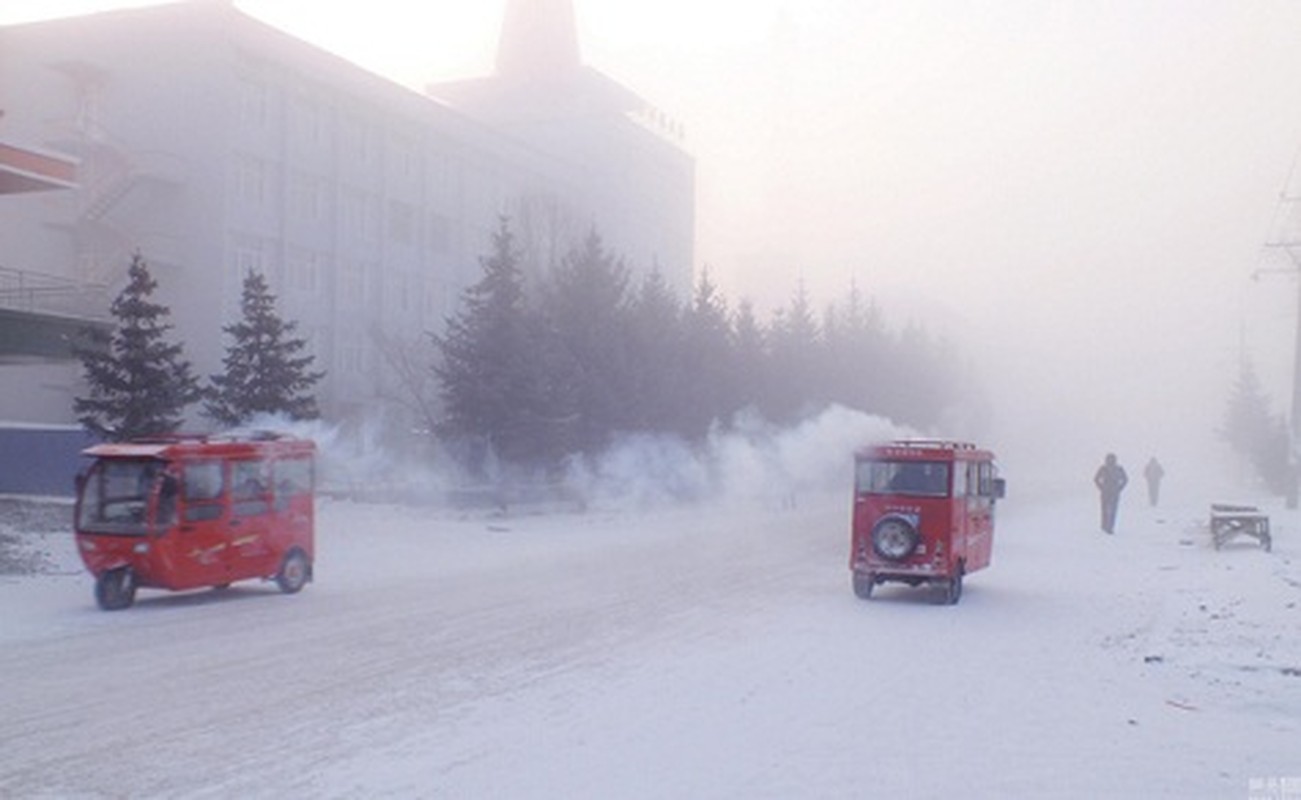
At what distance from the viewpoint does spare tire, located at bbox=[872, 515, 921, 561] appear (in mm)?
20312

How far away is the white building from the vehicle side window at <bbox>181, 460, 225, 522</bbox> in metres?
27.3

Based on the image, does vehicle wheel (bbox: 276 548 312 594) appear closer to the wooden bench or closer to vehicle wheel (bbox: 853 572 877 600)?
vehicle wheel (bbox: 853 572 877 600)

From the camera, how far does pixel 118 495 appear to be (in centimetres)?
1920

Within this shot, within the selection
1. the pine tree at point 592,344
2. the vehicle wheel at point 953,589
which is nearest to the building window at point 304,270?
the pine tree at point 592,344

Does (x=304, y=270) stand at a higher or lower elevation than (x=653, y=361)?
higher

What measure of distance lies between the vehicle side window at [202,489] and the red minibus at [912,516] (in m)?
9.92

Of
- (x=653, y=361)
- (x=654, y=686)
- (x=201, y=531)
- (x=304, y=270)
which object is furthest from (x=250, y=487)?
(x=304, y=270)

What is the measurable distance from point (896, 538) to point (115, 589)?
11.7m

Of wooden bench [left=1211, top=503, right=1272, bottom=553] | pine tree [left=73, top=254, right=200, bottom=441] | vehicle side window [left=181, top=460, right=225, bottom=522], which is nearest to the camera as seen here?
vehicle side window [left=181, top=460, right=225, bottom=522]

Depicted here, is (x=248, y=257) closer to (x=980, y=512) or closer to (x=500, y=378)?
(x=500, y=378)

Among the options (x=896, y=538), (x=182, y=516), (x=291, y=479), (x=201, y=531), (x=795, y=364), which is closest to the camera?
(x=182, y=516)

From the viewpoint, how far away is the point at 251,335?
36.8m

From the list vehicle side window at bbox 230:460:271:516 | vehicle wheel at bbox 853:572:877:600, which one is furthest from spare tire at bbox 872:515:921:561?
vehicle side window at bbox 230:460:271:516

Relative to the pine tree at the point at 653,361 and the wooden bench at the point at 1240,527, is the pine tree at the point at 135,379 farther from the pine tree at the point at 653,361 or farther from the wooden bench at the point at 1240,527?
the wooden bench at the point at 1240,527
